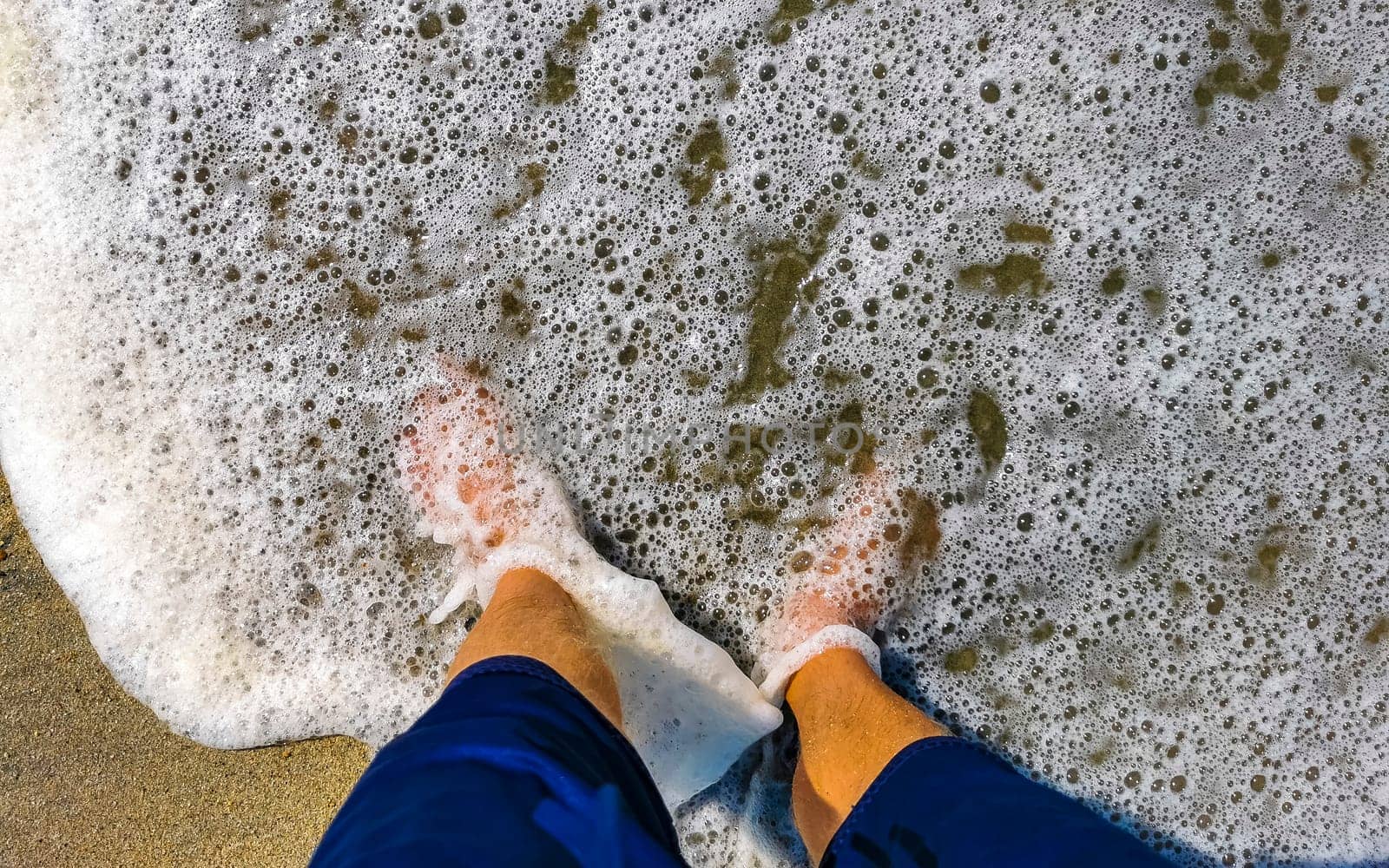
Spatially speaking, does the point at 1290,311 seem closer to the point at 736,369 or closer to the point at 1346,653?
the point at 1346,653

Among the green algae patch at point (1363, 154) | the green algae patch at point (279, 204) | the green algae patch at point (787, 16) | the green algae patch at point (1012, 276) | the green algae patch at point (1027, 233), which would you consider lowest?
the green algae patch at point (1012, 276)

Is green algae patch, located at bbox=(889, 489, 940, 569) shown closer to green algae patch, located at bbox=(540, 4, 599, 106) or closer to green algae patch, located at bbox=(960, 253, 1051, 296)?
green algae patch, located at bbox=(960, 253, 1051, 296)

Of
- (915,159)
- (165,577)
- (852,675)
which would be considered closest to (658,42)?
(915,159)

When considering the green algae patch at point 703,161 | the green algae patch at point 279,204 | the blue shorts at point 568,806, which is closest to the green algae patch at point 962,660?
the blue shorts at point 568,806

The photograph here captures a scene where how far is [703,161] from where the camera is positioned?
1406 millimetres

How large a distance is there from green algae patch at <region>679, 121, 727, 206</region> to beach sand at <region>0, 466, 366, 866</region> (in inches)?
46.9

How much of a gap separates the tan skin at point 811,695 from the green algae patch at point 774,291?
0.47 metres

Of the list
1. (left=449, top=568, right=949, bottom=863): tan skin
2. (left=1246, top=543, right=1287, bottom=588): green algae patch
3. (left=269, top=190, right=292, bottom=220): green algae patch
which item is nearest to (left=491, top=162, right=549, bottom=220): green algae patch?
(left=269, top=190, right=292, bottom=220): green algae patch

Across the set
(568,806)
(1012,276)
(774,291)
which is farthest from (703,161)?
(568,806)

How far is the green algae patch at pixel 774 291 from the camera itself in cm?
139

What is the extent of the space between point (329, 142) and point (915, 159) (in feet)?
3.45

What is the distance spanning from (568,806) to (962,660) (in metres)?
0.80

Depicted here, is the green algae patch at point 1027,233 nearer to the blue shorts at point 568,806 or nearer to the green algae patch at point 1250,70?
the green algae patch at point 1250,70

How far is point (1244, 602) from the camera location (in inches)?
52.9
